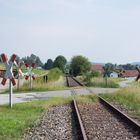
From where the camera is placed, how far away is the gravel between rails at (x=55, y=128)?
11.0 m

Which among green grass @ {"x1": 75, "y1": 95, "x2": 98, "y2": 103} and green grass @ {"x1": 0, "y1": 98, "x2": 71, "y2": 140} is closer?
green grass @ {"x1": 0, "y1": 98, "x2": 71, "y2": 140}

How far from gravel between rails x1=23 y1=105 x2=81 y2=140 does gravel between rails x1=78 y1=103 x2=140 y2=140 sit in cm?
38

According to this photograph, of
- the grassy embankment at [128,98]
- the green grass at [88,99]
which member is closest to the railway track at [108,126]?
the grassy embankment at [128,98]

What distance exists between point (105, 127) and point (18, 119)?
297 centimetres

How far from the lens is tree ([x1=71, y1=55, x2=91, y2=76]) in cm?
14484

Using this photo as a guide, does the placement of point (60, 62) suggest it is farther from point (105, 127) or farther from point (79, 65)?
point (105, 127)

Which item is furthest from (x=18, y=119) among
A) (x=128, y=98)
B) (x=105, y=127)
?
(x=128, y=98)

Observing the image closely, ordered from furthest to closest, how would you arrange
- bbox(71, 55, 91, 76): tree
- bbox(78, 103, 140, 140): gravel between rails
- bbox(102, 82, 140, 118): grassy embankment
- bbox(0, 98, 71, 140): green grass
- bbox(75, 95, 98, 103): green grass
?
bbox(71, 55, 91, 76): tree, bbox(75, 95, 98, 103): green grass, bbox(102, 82, 140, 118): grassy embankment, bbox(0, 98, 71, 140): green grass, bbox(78, 103, 140, 140): gravel between rails

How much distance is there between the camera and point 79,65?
146375 millimetres

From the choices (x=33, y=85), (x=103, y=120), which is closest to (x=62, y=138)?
(x=103, y=120)

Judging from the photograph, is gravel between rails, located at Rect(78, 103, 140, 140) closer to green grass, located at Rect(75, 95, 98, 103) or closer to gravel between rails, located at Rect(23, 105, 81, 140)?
gravel between rails, located at Rect(23, 105, 81, 140)

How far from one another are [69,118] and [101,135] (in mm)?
3990

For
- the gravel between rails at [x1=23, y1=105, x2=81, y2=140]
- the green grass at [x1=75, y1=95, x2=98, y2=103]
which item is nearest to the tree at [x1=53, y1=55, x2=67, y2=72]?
the green grass at [x1=75, y1=95, x2=98, y2=103]

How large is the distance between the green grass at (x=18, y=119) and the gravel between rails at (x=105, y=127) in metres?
1.77
